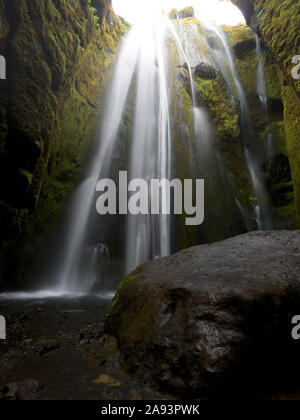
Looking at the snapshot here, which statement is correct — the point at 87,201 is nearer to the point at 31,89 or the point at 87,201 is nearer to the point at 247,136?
the point at 31,89

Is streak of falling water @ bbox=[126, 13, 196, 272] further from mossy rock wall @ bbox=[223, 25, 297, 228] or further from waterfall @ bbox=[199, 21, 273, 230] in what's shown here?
mossy rock wall @ bbox=[223, 25, 297, 228]

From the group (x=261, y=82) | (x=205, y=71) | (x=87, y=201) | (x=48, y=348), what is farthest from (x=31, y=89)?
(x=261, y=82)

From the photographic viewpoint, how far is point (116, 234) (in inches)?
339

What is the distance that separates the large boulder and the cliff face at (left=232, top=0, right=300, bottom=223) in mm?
5689

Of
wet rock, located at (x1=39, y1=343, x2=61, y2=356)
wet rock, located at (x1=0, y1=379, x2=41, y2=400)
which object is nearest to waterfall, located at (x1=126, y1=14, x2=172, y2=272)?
wet rock, located at (x1=39, y1=343, x2=61, y2=356)

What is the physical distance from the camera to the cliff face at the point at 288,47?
6582mm

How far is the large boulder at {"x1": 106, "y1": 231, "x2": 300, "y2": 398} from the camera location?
1684 mm

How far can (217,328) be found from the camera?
182cm

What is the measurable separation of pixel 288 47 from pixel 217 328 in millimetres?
8271

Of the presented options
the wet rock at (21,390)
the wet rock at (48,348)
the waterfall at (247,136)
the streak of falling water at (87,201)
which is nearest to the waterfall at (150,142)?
the streak of falling water at (87,201)

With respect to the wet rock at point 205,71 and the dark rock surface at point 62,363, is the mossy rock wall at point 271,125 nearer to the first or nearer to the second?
the wet rock at point 205,71

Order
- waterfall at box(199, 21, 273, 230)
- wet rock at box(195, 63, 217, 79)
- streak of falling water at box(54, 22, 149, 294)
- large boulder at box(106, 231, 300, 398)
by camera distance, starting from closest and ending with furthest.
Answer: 1. large boulder at box(106, 231, 300, 398)
2. streak of falling water at box(54, 22, 149, 294)
3. waterfall at box(199, 21, 273, 230)
4. wet rock at box(195, 63, 217, 79)

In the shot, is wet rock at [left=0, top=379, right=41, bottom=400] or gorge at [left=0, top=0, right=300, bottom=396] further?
gorge at [left=0, top=0, right=300, bottom=396]

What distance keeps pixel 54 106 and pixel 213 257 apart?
4.86 meters
